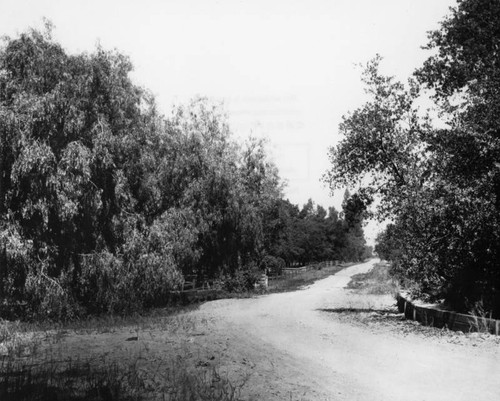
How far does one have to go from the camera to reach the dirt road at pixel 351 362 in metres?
7.05

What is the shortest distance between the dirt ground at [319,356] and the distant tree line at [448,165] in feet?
7.62

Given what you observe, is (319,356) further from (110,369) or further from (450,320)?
(450,320)

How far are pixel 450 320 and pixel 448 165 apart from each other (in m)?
4.65

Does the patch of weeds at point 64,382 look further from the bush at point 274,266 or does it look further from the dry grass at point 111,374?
the bush at point 274,266

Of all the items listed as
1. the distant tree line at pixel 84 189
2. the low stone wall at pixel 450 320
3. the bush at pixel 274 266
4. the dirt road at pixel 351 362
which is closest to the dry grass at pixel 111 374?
the dirt road at pixel 351 362

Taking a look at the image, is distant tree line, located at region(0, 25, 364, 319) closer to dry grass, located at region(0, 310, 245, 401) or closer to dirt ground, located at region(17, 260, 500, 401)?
dirt ground, located at region(17, 260, 500, 401)

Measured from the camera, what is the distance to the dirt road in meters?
7.05

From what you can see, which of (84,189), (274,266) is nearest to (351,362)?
(84,189)

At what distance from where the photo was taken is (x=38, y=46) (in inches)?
620

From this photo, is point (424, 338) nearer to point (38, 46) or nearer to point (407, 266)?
point (407, 266)

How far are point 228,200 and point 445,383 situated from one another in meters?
17.8

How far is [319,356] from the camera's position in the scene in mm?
9844

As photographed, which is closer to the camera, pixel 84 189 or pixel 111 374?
pixel 111 374

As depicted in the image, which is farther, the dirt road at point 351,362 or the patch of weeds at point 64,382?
the dirt road at point 351,362
